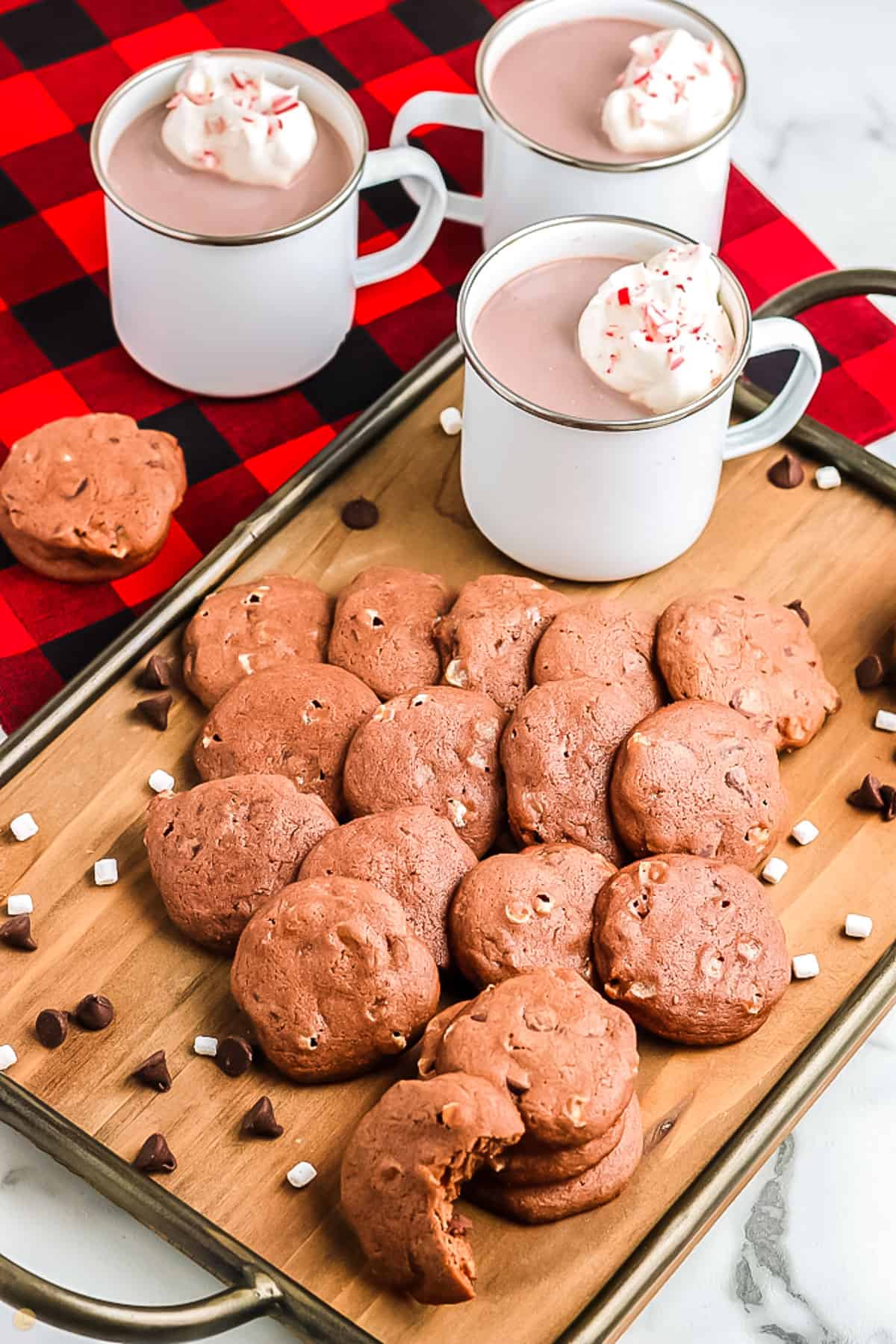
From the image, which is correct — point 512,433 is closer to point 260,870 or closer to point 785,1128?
point 260,870

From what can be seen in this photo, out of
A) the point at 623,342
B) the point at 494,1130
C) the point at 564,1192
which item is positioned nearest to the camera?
the point at 494,1130

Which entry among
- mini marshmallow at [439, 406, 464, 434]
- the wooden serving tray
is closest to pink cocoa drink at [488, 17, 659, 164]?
mini marshmallow at [439, 406, 464, 434]

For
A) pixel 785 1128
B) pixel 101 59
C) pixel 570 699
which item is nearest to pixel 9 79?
pixel 101 59

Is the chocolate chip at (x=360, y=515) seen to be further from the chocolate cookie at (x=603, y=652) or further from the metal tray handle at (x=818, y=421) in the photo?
the metal tray handle at (x=818, y=421)

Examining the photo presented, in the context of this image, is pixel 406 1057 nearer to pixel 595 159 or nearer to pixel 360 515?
pixel 360 515

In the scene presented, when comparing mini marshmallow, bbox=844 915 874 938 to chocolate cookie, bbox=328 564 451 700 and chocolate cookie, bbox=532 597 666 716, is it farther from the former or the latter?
chocolate cookie, bbox=328 564 451 700

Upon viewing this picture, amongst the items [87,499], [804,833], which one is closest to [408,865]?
[804,833]

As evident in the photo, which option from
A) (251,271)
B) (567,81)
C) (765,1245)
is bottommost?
(765,1245)

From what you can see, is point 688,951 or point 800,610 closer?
point 688,951
